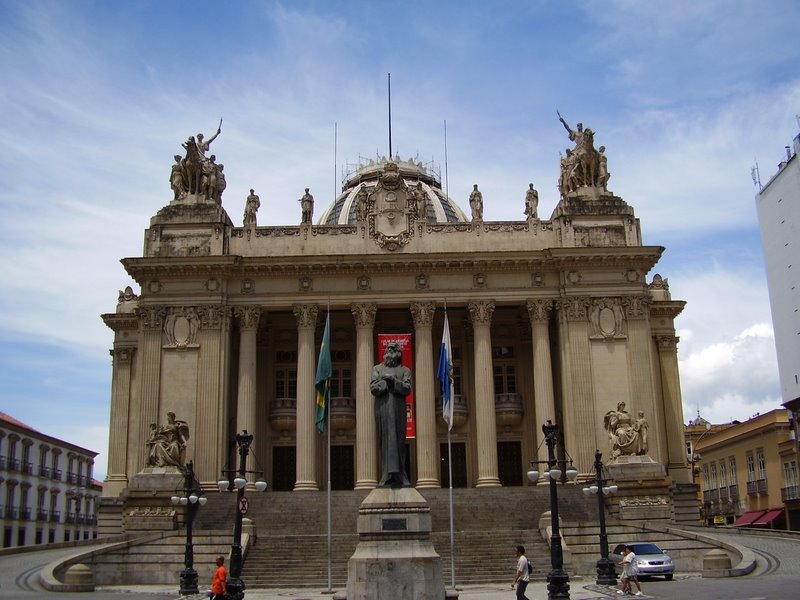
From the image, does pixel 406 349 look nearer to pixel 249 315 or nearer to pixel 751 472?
pixel 249 315

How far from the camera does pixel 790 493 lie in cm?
5644

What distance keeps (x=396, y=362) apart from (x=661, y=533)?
18.3 meters

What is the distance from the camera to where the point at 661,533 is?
113ft

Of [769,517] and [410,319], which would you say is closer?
[410,319]

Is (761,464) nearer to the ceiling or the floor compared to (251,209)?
nearer to the floor

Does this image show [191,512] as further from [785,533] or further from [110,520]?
[785,533]

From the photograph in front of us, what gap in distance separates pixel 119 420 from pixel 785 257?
157 ft

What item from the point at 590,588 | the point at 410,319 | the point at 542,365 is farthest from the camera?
the point at 410,319

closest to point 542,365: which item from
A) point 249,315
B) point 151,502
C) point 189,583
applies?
point 249,315

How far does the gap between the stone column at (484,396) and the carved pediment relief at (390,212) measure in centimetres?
506

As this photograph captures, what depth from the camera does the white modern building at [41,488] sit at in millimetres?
67875

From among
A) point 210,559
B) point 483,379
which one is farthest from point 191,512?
point 483,379

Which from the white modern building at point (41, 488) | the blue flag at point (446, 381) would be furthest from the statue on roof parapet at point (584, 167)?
the white modern building at point (41, 488)

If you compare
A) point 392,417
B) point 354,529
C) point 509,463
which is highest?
point 509,463
